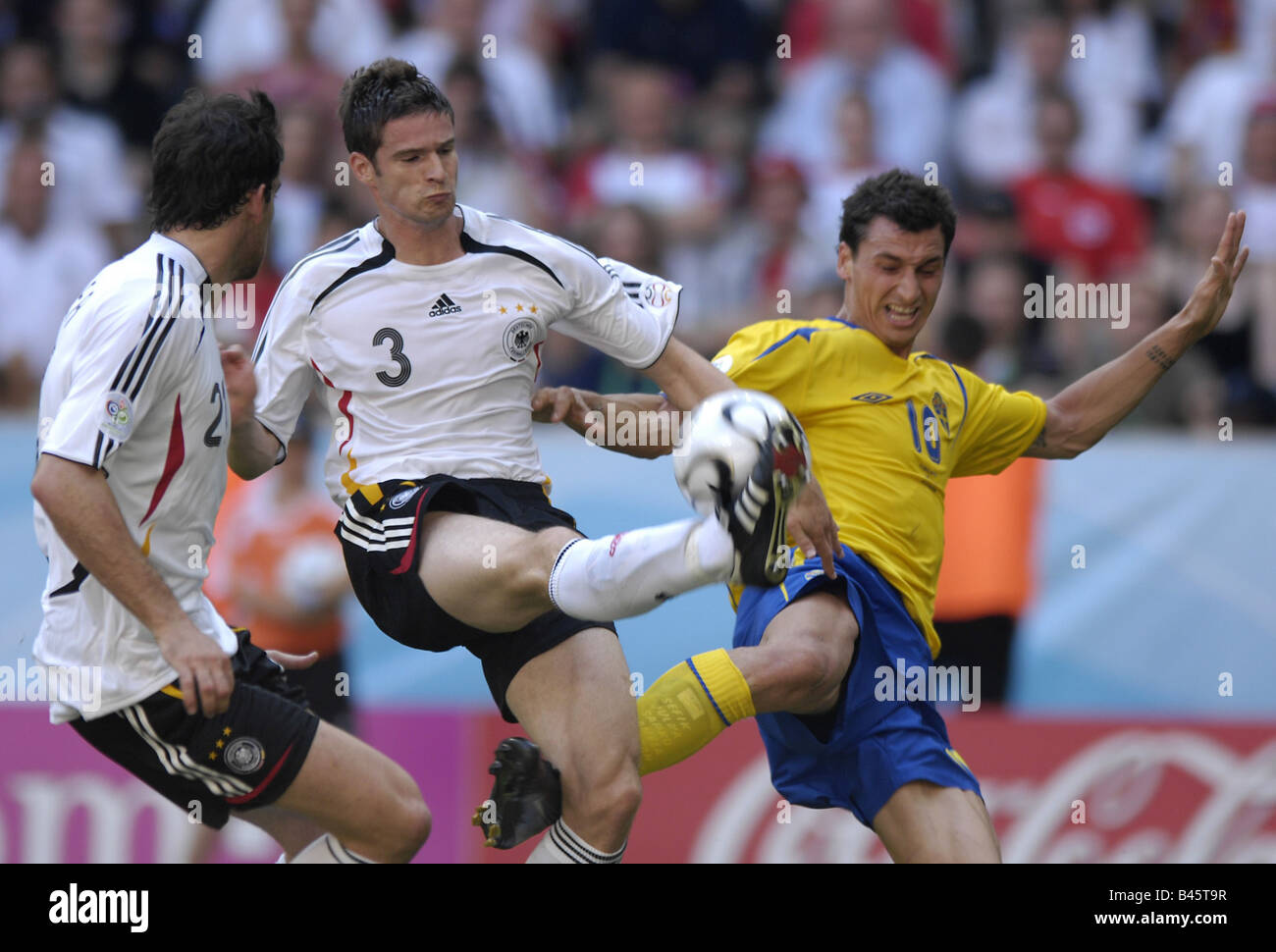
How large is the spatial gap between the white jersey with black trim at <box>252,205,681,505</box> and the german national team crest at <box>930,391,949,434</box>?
101 cm

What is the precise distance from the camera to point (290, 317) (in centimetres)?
503

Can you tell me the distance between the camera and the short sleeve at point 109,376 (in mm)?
4262

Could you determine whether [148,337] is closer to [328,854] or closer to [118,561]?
[118,561]

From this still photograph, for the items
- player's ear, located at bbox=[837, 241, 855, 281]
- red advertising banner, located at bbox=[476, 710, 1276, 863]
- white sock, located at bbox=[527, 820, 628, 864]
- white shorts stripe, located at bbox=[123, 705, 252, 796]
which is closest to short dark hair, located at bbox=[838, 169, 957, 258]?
player's ear, located at bbox=[837, 241, 855, 281]

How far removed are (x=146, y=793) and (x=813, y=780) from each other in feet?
11.4

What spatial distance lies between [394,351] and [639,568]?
110 cm

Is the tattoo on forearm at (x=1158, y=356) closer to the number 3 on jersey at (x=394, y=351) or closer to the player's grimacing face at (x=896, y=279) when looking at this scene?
the player's grimacing face at (x=896, y=279)

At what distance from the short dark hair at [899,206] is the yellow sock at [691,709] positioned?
1540mm

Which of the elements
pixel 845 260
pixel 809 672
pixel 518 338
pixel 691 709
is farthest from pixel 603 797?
pixel 845 260

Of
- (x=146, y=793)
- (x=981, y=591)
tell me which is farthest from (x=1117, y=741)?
(x=146, y=793)

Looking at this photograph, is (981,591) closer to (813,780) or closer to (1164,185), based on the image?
(813,780)

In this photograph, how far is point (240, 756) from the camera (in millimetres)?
4520

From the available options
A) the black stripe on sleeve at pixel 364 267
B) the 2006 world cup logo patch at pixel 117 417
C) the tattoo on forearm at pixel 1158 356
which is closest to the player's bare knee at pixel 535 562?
the black stripe on sleeve at pixel 364 267
